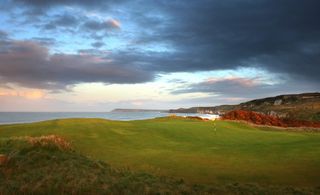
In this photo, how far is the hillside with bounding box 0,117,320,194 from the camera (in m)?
13.8

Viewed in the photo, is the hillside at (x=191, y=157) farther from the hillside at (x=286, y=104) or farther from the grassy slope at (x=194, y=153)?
the hillside at (x=286, y=104)

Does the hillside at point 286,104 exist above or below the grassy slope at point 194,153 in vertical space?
above

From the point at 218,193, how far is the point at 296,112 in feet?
371

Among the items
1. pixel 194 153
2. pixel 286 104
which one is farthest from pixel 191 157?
pixel 286 104

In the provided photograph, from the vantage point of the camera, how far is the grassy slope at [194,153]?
14.8m

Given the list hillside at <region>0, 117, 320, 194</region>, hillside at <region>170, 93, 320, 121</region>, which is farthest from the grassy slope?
hillside at <region>170, 93, 320, 121</region>

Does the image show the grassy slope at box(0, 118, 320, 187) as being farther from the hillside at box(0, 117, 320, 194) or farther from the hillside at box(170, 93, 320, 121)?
the hillside at box(170, 93, 320, 121)

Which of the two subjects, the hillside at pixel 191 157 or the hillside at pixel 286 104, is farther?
the hillside at pixel 286 104

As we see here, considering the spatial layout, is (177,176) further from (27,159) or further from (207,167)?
(27,159)

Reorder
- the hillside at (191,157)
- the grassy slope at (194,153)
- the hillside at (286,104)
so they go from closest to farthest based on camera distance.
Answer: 1. the hillside at (191,157)
2. the grassy slope at (194,153)
3. the hillside at (286,104)

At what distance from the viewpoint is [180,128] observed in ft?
107

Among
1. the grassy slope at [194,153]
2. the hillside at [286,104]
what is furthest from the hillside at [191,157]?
the hillside at [286,104]

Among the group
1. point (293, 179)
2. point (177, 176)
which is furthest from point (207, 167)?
point (293, 179)

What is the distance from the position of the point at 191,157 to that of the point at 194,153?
1.65m
